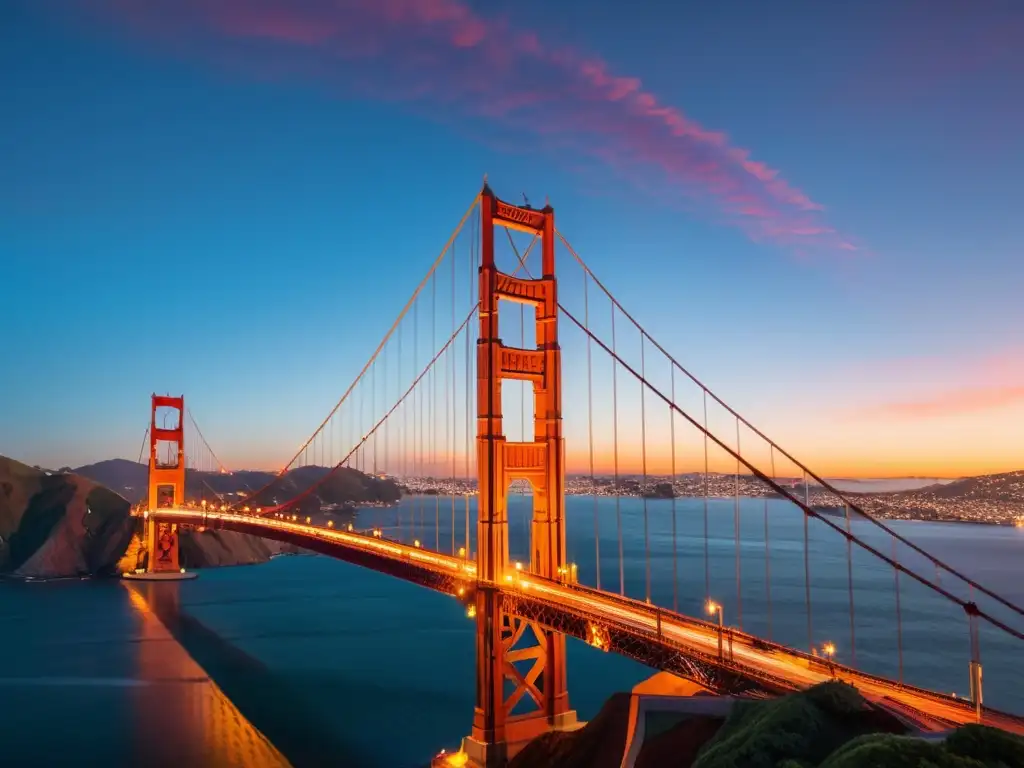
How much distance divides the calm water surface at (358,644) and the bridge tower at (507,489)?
11.6ft

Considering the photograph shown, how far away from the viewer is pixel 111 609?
55.2 metres

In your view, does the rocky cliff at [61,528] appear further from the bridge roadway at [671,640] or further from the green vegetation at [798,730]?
the green vegetation at [798,730]

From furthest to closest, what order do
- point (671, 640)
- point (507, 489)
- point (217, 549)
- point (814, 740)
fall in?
point (217, 549), point (507, 489), point (671, 640), point (814, 740)

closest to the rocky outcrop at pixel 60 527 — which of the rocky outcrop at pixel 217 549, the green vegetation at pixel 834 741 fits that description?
the rocky outcrop at pixel 217 549

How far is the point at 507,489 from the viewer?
23.2 meters

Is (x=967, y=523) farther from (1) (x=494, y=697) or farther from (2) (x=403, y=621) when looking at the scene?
(1) (x=494, y=697)

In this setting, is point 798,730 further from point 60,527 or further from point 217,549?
point 217,549

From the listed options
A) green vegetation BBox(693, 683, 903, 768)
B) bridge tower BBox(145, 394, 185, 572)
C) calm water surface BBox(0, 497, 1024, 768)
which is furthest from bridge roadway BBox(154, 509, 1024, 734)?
bridge tower BBox(145, 394, 185, 572)

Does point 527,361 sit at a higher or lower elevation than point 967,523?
higher

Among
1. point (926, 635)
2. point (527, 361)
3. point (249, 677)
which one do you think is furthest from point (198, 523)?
point (926, 635)

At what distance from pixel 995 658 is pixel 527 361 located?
42503 mm

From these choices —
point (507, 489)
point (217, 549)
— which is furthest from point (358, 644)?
point (217, 549)

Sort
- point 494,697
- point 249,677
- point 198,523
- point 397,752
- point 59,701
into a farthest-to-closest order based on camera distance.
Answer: point 198,523
point 249,677
point 59,701
point 397,752
point 494,697

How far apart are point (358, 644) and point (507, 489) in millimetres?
27710
